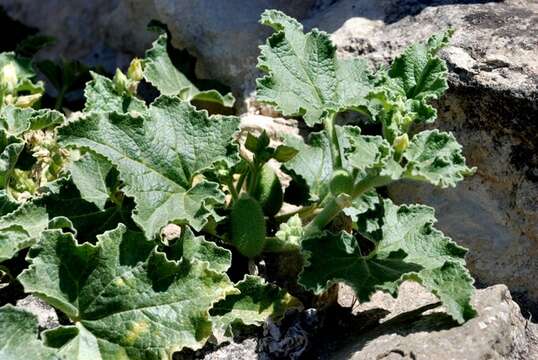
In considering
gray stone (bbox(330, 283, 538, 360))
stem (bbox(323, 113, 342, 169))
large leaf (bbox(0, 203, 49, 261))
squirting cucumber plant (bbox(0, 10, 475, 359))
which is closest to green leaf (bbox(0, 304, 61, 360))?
squirting cucumber plant (bbox(0, 10, 475, 359))

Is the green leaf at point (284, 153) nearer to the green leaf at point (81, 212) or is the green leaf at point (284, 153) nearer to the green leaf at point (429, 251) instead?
the green leaf at point (429, 251)

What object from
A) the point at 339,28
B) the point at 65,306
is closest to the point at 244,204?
the point at 65,306

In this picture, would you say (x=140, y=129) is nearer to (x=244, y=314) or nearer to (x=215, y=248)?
(x=215, y=248)

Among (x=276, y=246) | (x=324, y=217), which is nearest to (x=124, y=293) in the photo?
(x=276, y=246)

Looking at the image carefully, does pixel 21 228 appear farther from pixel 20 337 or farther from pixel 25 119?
pixel 25 119

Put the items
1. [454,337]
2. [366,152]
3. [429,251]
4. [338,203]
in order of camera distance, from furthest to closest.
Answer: [338,203]
[429,251]
[366,152]
[454,337]

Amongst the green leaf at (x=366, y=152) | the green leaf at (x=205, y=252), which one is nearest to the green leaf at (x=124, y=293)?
the green leaf at (x=205, y=252)

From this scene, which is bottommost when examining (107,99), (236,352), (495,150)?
(236,352)
